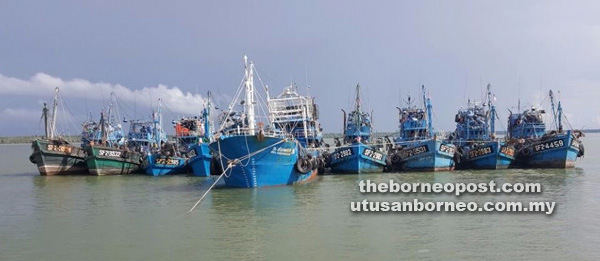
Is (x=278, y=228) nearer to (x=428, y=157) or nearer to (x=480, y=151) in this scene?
(x=428, y=157)

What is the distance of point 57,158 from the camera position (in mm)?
32562

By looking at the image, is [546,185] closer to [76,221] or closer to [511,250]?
[511,250]

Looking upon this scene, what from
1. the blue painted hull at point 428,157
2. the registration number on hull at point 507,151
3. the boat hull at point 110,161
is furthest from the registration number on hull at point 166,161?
the registration number on hull at point 507,151

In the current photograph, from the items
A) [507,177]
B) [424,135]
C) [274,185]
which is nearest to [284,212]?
[274,185]

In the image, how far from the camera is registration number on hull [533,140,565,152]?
3127 centimetres

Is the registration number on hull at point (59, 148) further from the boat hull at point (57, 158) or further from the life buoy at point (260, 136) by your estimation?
the life buoy at point (260, 136)

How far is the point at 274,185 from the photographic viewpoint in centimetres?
2289

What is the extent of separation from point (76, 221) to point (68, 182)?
13.8m

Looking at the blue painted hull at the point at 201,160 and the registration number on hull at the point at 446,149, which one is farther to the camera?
the registration number on hull at the point at 446,149

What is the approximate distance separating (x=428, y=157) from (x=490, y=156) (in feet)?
14.1

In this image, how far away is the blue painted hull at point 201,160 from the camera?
30.3 m

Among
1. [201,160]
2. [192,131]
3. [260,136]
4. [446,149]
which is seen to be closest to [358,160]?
→ [446,149]

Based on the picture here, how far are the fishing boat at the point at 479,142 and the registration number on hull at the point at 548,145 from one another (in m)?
1.41

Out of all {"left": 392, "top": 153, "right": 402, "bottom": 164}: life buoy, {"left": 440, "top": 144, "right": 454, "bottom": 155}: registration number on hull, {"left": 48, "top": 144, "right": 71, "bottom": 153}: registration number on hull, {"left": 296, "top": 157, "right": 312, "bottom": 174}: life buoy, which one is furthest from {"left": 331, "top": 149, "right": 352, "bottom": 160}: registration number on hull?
{"left": 48, "top": 144, "right": 71, "bottom": 153}: registration number on hull
